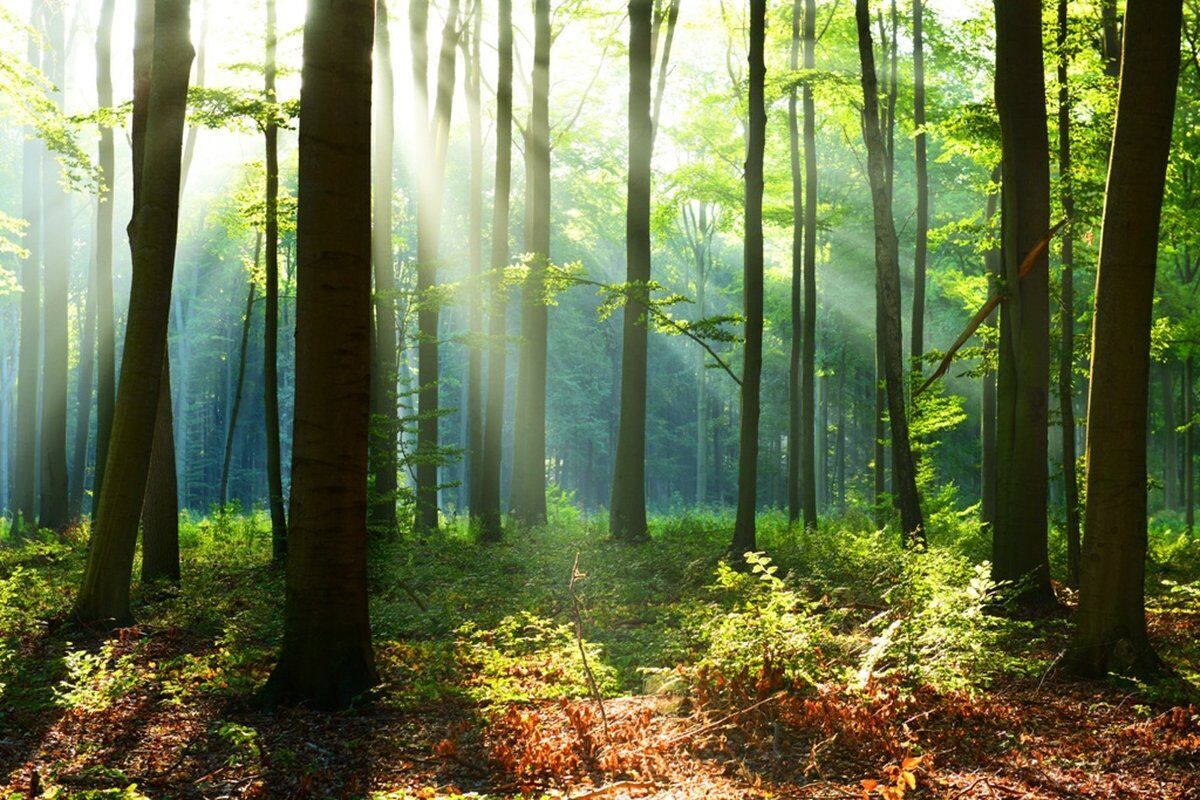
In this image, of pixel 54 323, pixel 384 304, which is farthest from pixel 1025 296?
pixel 54 323

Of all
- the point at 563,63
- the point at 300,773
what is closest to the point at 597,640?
the point at 300,773

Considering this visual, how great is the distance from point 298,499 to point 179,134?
4568 mm

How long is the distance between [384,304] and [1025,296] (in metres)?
9.44

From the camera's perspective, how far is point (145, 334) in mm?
9039

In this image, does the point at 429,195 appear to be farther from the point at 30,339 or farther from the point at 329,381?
the point at 329,381

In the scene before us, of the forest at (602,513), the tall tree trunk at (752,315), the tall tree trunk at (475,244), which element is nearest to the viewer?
the forest at (602,513)

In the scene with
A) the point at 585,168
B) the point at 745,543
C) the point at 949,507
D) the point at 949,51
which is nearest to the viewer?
the point at 745,543

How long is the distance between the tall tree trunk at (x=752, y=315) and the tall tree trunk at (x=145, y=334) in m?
7.61

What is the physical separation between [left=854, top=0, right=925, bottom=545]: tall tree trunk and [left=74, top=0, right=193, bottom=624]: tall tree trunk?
31.8ft

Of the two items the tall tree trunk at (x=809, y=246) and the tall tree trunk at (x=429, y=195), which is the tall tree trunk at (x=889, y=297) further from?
the tall tree trunk at (x=429, y=195)

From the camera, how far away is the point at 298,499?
6.45m

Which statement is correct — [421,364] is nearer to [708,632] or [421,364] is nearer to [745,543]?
[745,543]

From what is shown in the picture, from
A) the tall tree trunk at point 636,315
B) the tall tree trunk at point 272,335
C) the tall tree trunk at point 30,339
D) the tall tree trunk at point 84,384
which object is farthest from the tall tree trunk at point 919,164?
the tall tree trunk at point 30,339

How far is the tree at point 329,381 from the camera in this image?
253 inches
